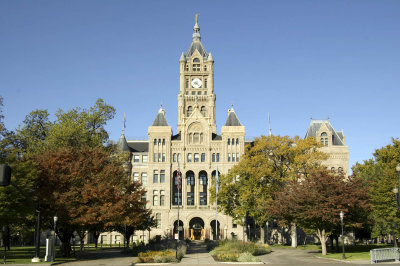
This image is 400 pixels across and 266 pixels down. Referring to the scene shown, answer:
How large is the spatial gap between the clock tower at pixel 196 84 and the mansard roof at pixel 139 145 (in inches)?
320

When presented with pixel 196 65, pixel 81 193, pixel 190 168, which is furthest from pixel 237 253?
pixel 196 65

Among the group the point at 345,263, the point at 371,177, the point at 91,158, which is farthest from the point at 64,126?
the point at 371,177

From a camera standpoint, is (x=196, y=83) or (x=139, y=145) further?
(x=196, y=83)

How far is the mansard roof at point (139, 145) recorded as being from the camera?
8933 cm

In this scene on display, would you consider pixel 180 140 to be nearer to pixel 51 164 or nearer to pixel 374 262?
pixel 51 164

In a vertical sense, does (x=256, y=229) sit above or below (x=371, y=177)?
below

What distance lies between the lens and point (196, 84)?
93.1m

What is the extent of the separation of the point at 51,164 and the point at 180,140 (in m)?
41.8

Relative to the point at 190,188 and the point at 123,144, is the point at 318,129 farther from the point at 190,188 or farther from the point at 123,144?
the point at 123,144

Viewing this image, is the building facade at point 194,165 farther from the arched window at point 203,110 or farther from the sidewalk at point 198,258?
the sidewalk at point 198,258

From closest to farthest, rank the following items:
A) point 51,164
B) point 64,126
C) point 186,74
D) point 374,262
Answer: point 374,262 → point 51,164 → point 64,126 → point 186,74

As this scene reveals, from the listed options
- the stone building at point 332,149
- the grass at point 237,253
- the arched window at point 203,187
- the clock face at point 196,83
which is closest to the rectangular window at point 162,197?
the arched window at point 203,187

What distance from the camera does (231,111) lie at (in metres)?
85.1

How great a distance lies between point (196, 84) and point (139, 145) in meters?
18.1
